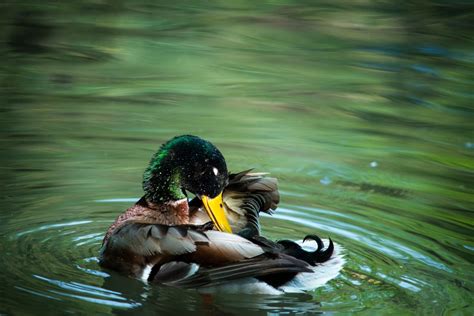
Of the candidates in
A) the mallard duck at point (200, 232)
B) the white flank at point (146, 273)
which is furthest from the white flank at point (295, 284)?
the white flank at point (146, 273)

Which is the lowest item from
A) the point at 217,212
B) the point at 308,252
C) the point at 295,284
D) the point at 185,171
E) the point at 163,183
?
the point at 295,284

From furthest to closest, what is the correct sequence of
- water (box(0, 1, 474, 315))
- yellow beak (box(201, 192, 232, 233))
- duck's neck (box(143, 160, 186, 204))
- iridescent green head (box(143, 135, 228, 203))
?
duck's neck (box(143, 160, 186, 204)) < iridescent green head (box(143, 135, 228, 203)) < yellow beak (box(201, 192, 232, 233)) < water (box(0, 1, 474, 315))

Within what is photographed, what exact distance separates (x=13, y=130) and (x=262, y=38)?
4913mm

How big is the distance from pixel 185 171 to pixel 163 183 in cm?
20

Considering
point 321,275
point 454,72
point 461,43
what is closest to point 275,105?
point 454,72

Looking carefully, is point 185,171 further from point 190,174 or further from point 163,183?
point 163,183

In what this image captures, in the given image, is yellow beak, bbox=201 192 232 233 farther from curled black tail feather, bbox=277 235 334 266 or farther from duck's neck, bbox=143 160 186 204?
curled black tail feather, bbox=277 235 334 266

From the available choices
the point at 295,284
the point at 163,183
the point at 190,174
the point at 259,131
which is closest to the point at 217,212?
the point at 190,174

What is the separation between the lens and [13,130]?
10.1 meters

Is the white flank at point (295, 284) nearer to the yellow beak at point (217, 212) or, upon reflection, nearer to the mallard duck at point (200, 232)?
the mallard duck at point (200, 232)

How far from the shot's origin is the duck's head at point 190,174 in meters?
7.54

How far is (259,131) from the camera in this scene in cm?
1056

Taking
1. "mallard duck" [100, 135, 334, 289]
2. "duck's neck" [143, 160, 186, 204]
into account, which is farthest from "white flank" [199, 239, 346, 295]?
"duck's neck" [143, 160, 186, 204]

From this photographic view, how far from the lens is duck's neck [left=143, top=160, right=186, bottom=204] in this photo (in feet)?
25.4
